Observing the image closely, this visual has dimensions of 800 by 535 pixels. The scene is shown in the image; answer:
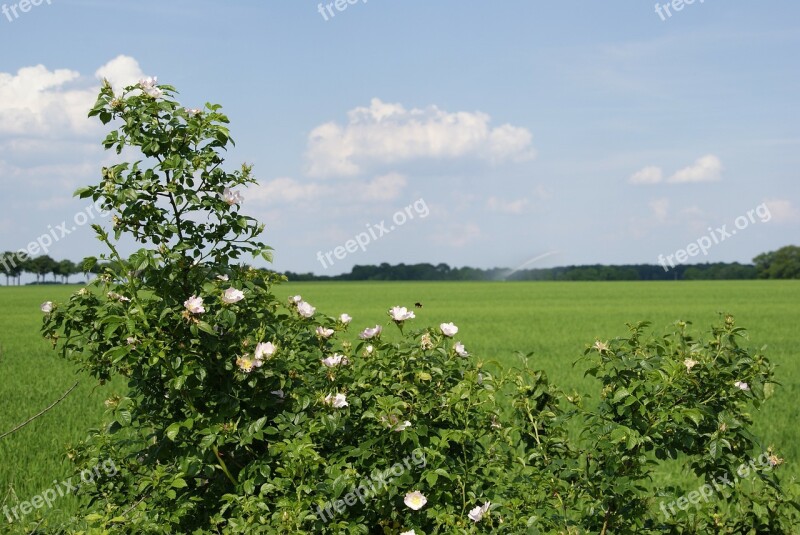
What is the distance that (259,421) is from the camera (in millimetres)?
3654

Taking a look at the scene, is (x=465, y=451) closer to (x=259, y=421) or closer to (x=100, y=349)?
(x=259, y=421)

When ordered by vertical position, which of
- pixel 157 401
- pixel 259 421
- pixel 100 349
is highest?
pixel 100 349

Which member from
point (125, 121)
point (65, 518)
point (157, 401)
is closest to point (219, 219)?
point (125, 121)

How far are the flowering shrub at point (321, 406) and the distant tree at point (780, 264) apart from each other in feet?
381

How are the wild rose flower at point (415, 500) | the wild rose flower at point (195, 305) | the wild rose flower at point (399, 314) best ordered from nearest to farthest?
the wild rose flower at point (415, 500), the wild rose flower at point (195, 305), the wild rose flower at point (399, 314)

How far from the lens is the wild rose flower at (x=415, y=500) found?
11.7 feet

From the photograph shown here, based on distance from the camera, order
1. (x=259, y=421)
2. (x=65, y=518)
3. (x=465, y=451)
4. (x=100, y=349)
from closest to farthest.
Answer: (x=259, y=421), (x=465, y=451), (x=100, y=349), (x=65, y=518)

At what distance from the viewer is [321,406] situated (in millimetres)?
3771

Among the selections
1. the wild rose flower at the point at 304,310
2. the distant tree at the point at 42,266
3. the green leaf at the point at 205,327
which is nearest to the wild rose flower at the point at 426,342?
the wild rose flower at the point at 304,310

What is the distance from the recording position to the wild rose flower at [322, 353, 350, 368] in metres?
3.99

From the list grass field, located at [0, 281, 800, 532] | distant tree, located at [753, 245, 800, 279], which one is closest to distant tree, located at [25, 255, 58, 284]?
grass field, located at [0, 281, 800, 532]

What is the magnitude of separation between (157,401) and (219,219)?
1.01 m

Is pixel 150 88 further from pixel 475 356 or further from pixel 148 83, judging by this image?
pixel 475 356

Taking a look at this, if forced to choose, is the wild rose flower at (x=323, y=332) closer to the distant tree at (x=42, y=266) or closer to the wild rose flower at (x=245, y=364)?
the wild rose flower at (x=245, y=364)
